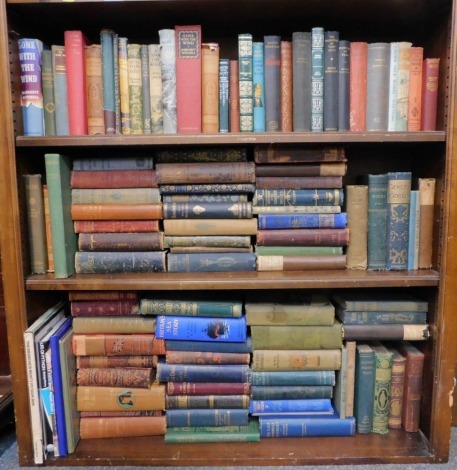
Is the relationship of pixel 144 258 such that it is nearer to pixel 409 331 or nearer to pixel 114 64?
pixel 114 64

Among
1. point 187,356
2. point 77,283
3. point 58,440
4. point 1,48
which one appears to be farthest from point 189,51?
point 58,440

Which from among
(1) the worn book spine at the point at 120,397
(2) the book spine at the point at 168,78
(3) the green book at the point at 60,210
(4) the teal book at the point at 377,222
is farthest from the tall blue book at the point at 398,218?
(3) the green book at the point at 60,210

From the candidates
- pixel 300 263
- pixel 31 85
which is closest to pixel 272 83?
pixel 300 263

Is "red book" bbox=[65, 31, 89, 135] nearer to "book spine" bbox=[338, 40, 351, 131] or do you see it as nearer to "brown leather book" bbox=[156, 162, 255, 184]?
"brown leather book" bbox=[156, 162, 255, 184]

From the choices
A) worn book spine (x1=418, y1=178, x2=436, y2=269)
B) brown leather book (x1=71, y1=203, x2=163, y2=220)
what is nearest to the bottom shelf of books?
worn book spine (x1=418, y1=178, x2=436, y2=269)

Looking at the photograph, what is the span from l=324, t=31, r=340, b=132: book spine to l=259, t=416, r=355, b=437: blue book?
2.68 feet

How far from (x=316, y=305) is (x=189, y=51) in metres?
0.76

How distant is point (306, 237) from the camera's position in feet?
3.58

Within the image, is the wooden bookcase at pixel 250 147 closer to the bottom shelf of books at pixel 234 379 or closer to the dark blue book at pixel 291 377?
the bottom shelf of books at pixel 234 379

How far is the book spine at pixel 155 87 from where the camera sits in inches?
Result: 40.2

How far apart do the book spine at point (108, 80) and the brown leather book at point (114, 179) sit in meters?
0.11

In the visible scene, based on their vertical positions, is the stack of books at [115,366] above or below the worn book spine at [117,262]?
below

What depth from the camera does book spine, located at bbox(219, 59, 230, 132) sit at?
1028 mm

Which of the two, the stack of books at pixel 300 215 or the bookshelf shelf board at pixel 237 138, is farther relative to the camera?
the stack of books at pixel 300 215
